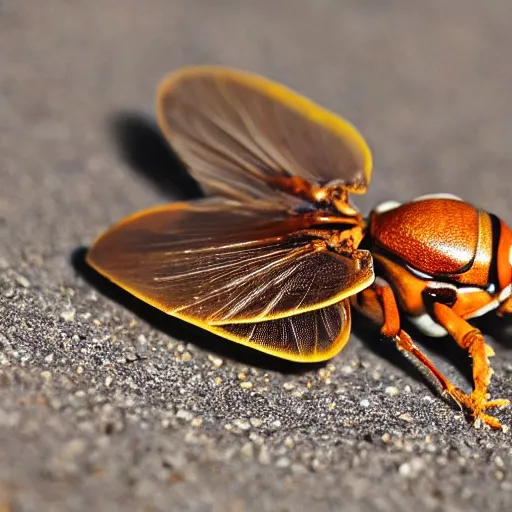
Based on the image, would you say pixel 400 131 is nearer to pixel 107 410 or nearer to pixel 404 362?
pixel 404 362

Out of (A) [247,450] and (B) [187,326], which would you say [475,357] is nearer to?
(A) [247,450]

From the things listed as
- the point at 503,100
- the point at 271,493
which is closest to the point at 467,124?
the point at 503,100

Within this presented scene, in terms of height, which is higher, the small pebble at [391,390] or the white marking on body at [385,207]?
the white marking on body at [385,207]

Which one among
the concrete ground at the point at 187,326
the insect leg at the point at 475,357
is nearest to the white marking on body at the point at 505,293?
the insect leg at the point at 475,357

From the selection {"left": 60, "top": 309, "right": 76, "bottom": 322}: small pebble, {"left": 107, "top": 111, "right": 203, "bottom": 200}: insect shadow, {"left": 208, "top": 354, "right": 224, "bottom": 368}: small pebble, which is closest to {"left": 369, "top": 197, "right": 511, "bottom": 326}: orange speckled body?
{"left": 208, "top": 354, "right": 224, "bottom": 368}: small pebble

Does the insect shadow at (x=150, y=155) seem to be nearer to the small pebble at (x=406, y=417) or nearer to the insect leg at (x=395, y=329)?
the insect leg at (x=395, y=329)

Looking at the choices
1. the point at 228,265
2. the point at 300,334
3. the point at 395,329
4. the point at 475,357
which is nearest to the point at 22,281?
the point at 228,265
